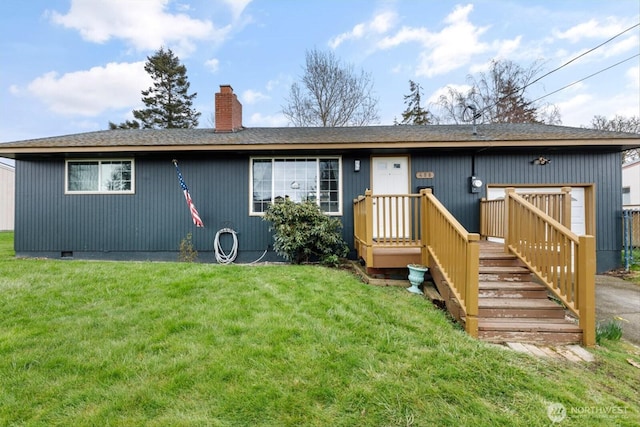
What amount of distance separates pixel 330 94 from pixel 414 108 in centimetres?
812

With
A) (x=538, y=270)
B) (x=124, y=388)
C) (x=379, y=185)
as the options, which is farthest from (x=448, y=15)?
(x=124, y=388)

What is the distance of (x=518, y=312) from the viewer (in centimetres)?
318

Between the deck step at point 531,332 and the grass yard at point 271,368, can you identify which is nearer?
the grass yard at point 271,368

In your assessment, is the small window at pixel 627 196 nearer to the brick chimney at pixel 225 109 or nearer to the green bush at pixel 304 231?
the green bush at pixel 304 231

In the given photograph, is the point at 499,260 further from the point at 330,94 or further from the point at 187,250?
the point at 330,94

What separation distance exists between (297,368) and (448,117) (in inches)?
738

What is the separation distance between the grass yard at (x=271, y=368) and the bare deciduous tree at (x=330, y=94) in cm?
1360

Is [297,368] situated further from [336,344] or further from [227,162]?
[227,162]

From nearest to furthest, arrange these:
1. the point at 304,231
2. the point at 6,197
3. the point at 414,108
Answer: the point at 304,231
the point at 6,197
the point at 414,108

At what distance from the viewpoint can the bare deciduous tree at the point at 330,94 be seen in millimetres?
15414

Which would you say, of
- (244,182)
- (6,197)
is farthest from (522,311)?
(6,197)
